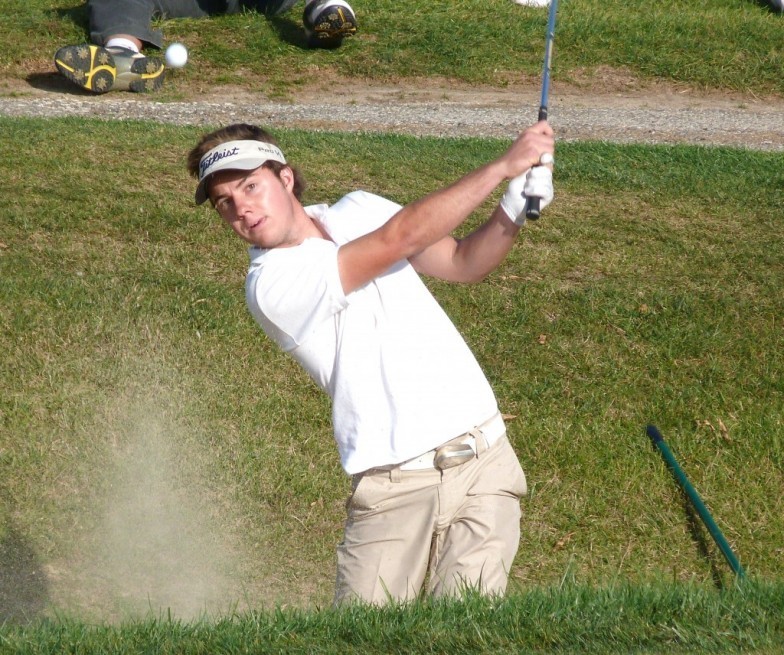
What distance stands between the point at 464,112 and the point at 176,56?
123 inches

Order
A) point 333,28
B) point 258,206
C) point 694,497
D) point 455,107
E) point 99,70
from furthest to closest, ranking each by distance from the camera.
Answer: point 333,28 → point 455,107 → point 99,70 → point 694,497 → point 258,206

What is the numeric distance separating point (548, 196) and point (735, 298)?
3737mm

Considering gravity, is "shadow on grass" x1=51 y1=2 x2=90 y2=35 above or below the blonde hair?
below

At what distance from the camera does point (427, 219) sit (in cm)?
303

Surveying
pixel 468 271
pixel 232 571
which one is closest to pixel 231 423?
pixel 232 571

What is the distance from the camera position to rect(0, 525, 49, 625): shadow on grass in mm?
4816

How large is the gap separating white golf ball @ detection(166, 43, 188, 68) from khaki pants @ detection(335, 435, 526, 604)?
9370 mm

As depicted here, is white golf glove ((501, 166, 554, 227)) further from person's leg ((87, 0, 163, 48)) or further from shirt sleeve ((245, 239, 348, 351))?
person's leg ((87, 0, 163, 48))

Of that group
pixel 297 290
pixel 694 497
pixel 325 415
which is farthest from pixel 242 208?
pixel 694 497

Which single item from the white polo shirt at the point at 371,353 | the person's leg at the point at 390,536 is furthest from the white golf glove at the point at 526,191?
the person's leg at the point at 390,536

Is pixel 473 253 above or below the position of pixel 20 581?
above

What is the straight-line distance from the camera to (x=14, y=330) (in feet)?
20.3

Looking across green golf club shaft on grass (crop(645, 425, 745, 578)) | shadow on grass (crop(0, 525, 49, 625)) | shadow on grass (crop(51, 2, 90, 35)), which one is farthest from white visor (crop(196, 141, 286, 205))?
shadow on grass (crop(51, 2, 90, 35))

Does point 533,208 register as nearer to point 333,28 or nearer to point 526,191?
point 526,191
